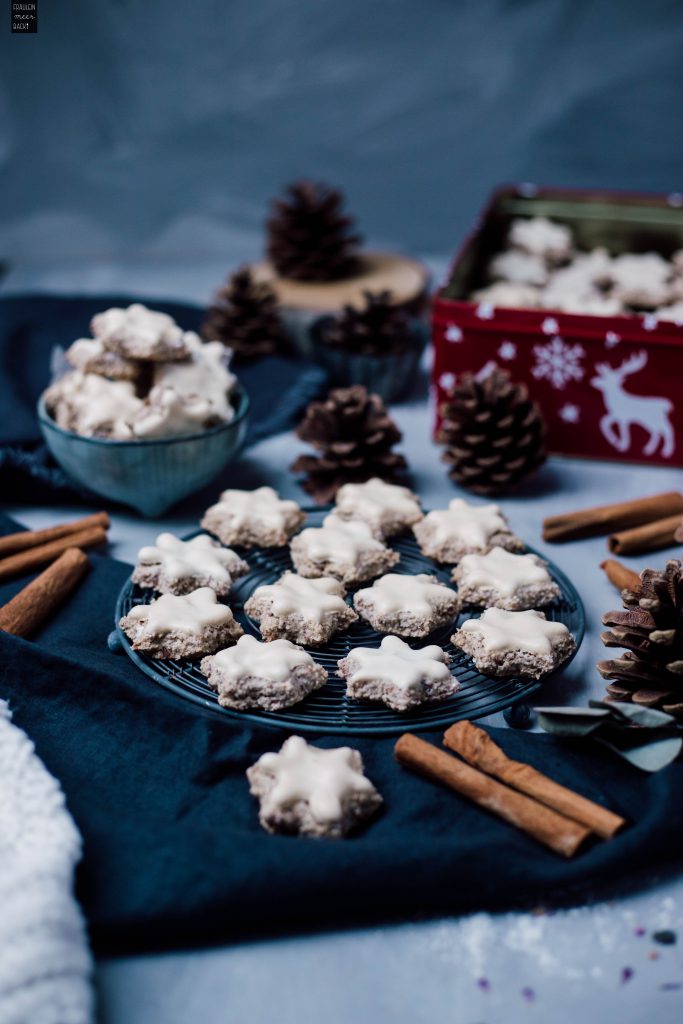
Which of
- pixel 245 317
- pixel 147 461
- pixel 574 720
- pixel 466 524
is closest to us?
pixel 574 720

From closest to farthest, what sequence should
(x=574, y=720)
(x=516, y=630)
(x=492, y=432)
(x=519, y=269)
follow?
(x=574, y=720), (x=516, y=630), (x=492, y=432), (x=519, y=269)

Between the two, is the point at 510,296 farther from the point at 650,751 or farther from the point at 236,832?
the point at 236,832

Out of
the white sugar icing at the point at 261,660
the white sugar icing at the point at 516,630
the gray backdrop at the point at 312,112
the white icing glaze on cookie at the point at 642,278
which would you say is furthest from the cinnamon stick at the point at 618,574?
the gray backdrop at the point at 312,112

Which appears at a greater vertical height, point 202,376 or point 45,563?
point 202,376

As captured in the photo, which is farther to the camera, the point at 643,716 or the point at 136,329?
the point at 136,329

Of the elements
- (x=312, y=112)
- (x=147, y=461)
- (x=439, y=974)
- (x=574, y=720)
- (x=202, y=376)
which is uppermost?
(x=312, y=112)

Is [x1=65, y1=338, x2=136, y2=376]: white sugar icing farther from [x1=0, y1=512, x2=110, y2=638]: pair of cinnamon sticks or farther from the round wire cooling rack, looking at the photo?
the round wire cooling rack

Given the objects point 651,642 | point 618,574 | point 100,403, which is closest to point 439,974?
point 651,642
